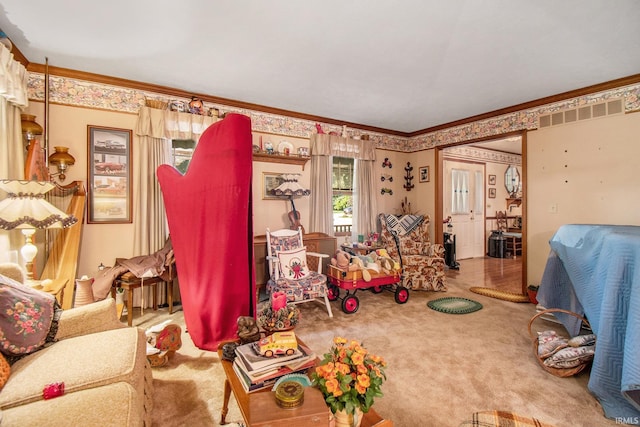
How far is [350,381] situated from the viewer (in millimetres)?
1038

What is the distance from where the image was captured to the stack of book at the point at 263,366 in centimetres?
125

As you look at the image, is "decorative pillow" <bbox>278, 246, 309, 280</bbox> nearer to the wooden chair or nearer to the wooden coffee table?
the wooden coffee table

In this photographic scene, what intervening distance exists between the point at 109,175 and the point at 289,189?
2.07 metres

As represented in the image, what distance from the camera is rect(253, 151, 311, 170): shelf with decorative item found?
398 cm

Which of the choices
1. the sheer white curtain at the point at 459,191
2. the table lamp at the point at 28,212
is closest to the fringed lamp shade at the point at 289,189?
the table lamp at the point at 28,212

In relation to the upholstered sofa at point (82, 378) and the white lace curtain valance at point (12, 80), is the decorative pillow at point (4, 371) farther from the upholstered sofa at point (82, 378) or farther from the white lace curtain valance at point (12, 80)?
the white lace curtain valance at point (12, 80)

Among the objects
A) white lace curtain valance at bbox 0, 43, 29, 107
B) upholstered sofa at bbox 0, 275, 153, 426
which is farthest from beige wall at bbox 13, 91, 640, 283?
upholstered sofa at bbox 0, 275, 153, 426

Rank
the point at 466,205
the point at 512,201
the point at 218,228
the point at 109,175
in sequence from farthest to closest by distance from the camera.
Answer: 1. the point at 512,201
2. the point at 466,205
3. the point at 109,175
4. the point at 218,228

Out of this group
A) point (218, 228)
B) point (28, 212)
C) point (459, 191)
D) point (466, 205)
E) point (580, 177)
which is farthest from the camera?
point (466, 205)

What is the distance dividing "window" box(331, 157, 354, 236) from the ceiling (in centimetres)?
141

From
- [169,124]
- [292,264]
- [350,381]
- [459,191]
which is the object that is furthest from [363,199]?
[350,381]

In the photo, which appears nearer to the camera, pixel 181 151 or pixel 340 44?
pixel 340 44

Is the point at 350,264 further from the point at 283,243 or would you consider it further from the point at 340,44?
the point at 340,44

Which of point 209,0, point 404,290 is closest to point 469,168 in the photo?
point 404,290
